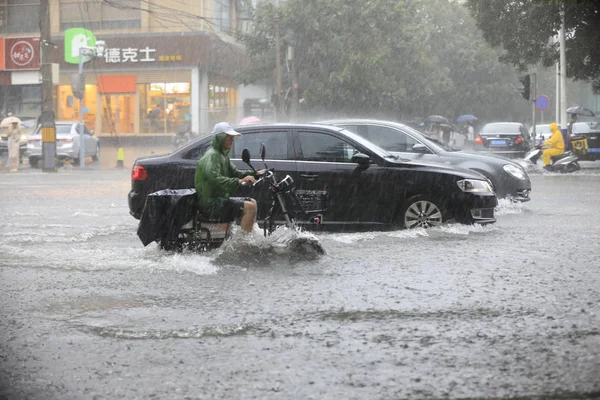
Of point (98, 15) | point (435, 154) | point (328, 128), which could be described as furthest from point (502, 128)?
point (98, 15)

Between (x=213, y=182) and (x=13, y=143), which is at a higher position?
(x=13, y=143)

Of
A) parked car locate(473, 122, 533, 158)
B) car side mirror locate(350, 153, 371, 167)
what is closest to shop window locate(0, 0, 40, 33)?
parked car locate(473, 122, 533, 158)

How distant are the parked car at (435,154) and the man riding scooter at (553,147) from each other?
1307cm

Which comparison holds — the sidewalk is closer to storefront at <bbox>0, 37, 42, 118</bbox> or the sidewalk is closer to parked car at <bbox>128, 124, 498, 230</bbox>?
storefront at <bbox>0, 37, 42, 118</bbox>

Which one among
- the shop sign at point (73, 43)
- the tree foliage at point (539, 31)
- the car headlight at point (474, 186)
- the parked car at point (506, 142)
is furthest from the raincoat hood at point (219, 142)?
the shop sign at point (73, 43)

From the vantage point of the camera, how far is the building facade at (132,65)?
46.6m

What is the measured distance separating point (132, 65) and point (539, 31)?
854 inches

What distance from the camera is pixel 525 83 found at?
33.2 meters

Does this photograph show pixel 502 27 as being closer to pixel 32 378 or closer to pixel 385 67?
pixel 385 67

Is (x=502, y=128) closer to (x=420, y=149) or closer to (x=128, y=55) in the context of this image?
(x=420, y=149)

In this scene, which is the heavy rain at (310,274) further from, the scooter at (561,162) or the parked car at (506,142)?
the parked car at (506,142)

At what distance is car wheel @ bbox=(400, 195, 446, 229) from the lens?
1166 cm

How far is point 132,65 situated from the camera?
47188 mm

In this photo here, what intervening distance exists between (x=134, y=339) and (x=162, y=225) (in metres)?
3.28
